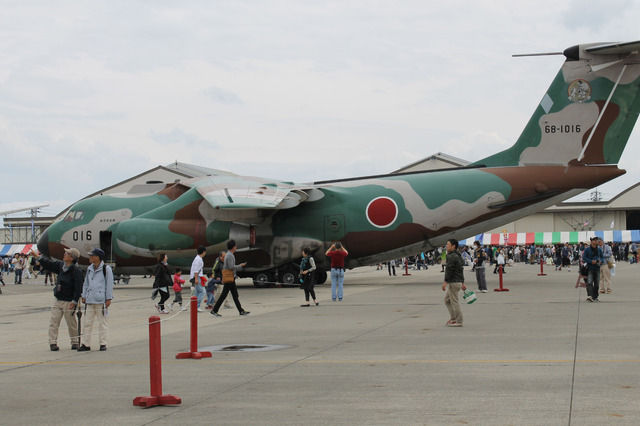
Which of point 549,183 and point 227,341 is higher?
point 549,183

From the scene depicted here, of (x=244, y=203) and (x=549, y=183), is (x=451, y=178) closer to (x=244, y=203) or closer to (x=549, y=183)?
(x=549, y=183)

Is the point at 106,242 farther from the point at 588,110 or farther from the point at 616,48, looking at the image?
the point at 616,48

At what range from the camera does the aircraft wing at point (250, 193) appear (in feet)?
81.5

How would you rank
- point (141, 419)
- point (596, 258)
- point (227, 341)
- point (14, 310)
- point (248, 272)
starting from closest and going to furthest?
1. point (141, 419)
2. point (227, 341)
3. point (596, 258)
4. point (14, 310)
5. point (248, 272)

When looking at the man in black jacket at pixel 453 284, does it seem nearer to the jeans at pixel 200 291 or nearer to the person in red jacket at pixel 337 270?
the person in red jacket at pixel 337 270

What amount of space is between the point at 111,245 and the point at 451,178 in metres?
13.5

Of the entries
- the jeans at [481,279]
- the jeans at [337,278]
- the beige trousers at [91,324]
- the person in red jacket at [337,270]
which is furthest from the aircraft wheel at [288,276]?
the beige trousers at [91,324]

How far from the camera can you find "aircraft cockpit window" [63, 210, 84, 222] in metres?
29.5

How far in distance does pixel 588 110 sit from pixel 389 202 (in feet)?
24.9

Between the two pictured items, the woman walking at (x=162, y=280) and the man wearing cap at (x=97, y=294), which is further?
the woman walking at (x=162, y=280)

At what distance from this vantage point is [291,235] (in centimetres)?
2744

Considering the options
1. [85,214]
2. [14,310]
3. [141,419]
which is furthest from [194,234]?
[141,419]

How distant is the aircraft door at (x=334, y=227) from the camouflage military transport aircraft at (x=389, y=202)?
0.12 ft

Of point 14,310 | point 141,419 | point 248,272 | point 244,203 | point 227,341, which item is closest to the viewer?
point 141,419
